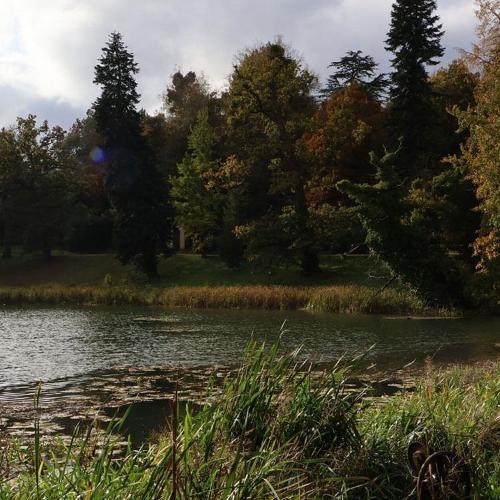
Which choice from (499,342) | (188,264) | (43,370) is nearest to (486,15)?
(499,342)

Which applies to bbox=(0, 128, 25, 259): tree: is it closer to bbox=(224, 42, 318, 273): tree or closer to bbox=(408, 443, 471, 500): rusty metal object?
bbox=(224, 42, 318, 273): tree

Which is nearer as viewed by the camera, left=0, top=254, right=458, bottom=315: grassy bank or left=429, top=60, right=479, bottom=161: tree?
left=0, top=254, right=458, bottom=315: grassy bank

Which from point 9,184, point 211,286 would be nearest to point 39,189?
point 9,184

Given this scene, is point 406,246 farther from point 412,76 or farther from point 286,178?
point 412,76

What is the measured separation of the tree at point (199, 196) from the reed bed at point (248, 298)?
1247cm

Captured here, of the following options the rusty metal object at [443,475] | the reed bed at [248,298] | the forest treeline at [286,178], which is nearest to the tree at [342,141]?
the forest treeline at [286,178]

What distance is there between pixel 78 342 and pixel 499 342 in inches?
459

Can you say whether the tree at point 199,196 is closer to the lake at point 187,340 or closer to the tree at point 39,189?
the tree at point 39,189

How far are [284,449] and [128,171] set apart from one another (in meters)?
40.2

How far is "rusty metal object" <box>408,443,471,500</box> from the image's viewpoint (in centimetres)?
445

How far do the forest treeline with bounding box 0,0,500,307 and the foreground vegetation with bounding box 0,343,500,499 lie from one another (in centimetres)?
2113

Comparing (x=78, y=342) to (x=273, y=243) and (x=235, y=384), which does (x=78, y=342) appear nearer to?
(x=235, y=384)

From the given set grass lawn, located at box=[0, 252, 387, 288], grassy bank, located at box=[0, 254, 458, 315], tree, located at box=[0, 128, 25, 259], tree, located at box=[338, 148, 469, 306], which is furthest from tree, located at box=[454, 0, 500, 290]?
tree, located at box=[0, 128, 25, 259]

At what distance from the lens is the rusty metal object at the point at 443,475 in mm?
4449
